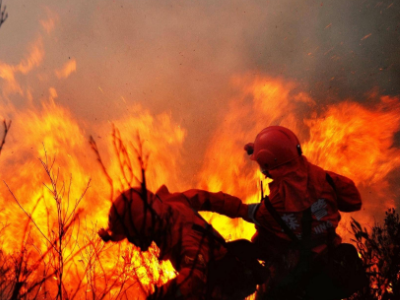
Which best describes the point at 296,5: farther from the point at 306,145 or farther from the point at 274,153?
the point at 274,153

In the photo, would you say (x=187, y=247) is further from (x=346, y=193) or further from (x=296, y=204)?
(x=346, y=193)

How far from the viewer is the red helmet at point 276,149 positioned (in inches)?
147

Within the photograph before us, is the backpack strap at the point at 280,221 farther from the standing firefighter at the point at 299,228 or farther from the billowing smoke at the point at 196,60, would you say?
the billowing smoke at the point at 196,60

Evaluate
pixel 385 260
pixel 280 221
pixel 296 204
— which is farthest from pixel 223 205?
pixel 385 260

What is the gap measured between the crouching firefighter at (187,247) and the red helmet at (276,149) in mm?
745

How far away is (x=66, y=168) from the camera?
7.25 meters

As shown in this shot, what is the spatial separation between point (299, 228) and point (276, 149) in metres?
0.75

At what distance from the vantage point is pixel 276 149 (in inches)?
147

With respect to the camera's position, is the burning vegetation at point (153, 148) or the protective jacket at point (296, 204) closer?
the protective jacket at point (296, 204)

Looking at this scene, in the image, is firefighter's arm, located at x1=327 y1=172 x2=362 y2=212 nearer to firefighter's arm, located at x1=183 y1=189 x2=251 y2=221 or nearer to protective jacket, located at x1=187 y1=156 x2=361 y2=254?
protective jacket, located at x1=187 y1=156 x2=361 y2=254

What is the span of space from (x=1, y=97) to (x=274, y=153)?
6.01 m

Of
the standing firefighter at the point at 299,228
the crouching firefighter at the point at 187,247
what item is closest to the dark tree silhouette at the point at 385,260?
the standing firefighter at the point at 299,228

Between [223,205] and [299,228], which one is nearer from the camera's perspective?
[299,228]

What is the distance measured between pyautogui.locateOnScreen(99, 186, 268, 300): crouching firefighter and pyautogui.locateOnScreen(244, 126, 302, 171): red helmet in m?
0.75
